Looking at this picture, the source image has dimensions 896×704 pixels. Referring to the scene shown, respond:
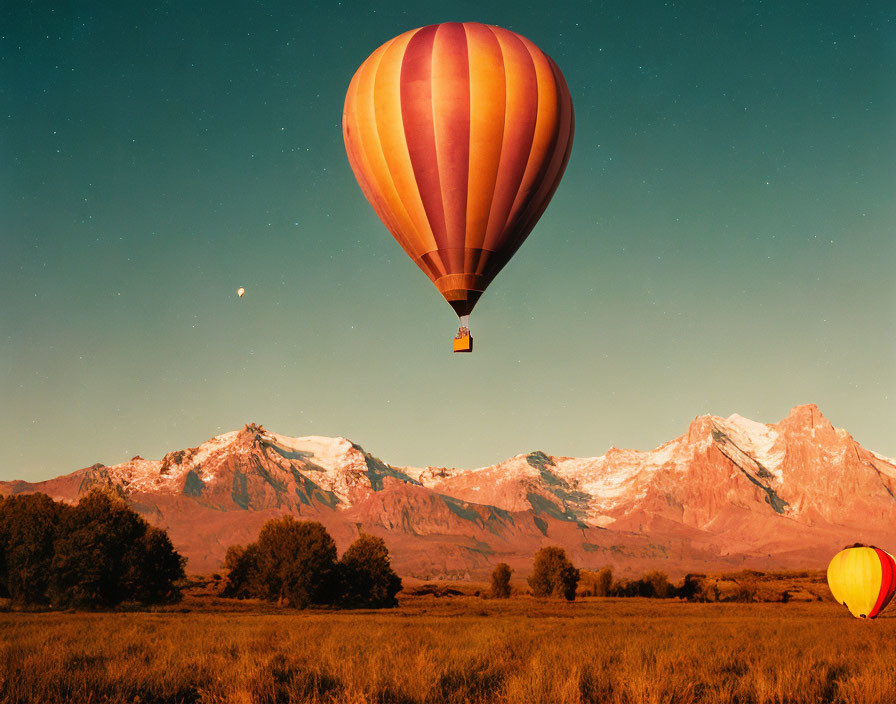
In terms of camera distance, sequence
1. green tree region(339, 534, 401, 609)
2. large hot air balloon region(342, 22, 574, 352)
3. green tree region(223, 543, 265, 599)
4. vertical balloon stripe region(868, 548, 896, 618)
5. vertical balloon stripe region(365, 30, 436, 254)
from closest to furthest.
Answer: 1. large hot air balloon region(342, 22, 574, 352)
2. vertical balloon stripe region(365, 30, 436, 254)
3. vertical balloon stripe region(868, 548, 896, 618)
4. green tree region(339, 534, 401, 609)
5. green tree region(223, 543, 265, 599)

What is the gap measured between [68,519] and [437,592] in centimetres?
8011

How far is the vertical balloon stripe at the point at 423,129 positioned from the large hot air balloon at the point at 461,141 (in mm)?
47

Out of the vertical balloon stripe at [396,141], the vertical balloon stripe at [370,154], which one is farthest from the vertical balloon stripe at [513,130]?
the vertical balloon stripe at [370,154]

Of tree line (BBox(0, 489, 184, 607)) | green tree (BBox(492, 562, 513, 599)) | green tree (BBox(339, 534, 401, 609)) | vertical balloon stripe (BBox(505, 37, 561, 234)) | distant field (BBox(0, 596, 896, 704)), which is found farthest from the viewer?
green tree (BBox(492, 562, 513, 599))

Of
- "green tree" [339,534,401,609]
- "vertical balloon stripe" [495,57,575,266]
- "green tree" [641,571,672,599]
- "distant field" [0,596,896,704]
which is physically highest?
"vertical balloon stripe" [495,57,575,266]

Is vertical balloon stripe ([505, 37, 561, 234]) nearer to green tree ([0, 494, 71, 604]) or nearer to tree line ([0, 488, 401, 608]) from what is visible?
tree line ([0, 488, 401, 608])

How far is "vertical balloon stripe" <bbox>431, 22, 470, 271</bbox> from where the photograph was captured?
36.3 m

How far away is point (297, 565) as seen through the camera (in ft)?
298

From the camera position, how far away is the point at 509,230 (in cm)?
3800

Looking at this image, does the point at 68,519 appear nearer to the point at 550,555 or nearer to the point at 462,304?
the point at 462,304

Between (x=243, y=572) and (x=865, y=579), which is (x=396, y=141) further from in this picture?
(x=243, y=572)

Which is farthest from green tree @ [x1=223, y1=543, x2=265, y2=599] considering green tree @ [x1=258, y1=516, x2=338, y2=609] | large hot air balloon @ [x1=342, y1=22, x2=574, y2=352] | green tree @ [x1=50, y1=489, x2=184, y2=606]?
large hot air balloon @ [x1=342, y1=22, x2=574, y2=352]

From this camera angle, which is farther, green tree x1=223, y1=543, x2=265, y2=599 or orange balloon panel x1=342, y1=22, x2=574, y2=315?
green tree x1=223, y1=543, x2=265, y2=599

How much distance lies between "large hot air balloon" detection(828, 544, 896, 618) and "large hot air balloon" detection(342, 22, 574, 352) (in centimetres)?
4636
